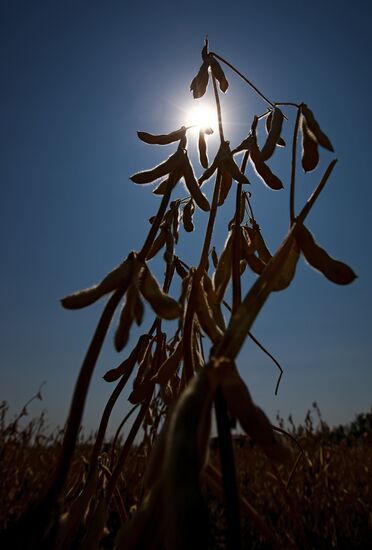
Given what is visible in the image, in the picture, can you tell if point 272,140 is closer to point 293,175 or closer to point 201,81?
point 293,175

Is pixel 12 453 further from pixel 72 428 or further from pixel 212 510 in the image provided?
pixel 72 428

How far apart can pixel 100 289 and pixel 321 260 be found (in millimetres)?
269

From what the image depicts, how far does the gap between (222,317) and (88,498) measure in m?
0.33

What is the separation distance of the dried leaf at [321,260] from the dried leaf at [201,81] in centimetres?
39

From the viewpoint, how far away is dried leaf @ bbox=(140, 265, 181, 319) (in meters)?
0.44

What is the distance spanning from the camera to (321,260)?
501 millimetres

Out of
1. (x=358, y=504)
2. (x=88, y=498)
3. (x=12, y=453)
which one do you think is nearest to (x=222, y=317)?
(x=88, y=498)

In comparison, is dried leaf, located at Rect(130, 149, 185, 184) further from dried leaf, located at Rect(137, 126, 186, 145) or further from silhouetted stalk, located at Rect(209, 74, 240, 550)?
silhouetted stalk, located at Rect(209, 74, 240, 550)

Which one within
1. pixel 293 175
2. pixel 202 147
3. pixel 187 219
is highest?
pixel 202 147

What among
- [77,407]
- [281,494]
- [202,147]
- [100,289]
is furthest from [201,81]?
[281,494]

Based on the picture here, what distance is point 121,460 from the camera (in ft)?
1.90

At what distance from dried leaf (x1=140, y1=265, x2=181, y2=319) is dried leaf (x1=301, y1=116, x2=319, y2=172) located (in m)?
0.31

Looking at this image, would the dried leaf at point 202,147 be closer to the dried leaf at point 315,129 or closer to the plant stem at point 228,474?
the dried leaf at point 315,129

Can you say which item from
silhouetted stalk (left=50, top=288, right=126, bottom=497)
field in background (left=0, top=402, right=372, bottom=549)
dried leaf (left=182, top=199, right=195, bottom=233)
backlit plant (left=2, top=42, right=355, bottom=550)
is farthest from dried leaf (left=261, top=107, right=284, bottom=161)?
field in background (left=0, top=402, right=372, bottom=549)
